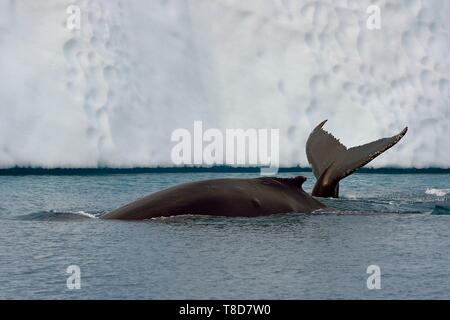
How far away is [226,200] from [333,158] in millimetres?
2343

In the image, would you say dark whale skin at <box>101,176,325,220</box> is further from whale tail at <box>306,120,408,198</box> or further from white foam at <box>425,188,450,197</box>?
white foam at <box>425,188,450,197</box>

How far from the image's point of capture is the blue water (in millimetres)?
7559

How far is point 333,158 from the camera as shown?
43.3 feet

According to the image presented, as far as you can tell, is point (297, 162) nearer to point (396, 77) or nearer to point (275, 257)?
point (396, 77)

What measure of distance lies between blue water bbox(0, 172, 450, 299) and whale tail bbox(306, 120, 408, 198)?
278 mm

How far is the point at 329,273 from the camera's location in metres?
8.18
